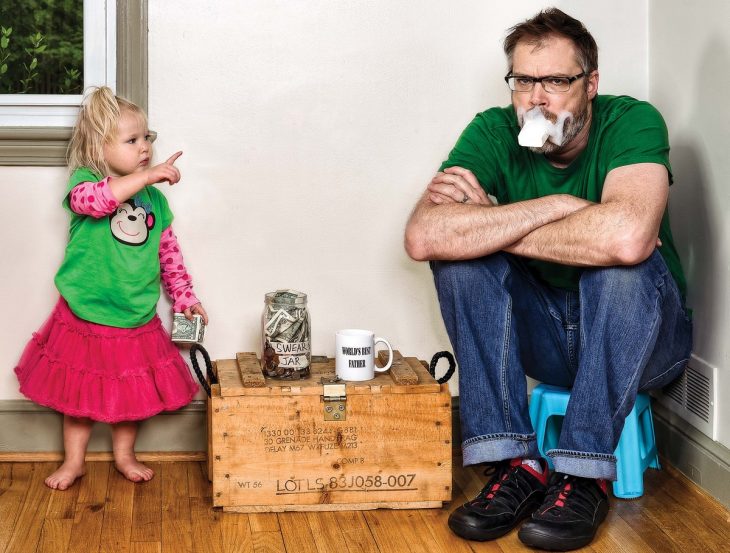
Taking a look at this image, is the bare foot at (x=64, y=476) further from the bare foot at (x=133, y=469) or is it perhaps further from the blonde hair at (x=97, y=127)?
the blonde hair at (x=97, y=127)

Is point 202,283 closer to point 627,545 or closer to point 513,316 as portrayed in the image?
point 513,316

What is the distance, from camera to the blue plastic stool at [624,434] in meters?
2.03

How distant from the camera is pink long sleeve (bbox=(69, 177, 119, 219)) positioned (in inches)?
80.4

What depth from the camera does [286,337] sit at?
6.69 feet

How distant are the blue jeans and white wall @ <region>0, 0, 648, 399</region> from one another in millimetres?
456

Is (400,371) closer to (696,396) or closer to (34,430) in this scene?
(696,396)

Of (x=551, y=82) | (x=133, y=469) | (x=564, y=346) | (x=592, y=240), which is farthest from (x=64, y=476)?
(x=551, y=82)

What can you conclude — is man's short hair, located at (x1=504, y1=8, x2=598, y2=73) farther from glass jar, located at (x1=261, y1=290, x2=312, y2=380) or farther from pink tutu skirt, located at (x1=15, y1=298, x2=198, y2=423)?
pink tutu skirt, located at (x1=15, y1=298, x2=198, y2=423)

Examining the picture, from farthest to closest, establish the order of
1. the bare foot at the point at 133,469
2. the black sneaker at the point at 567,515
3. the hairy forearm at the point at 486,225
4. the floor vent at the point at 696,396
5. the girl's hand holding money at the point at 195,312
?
the girl's hand holding money at the point at 195,312 < the bare foot at the point at 133,469 < the floor vent at the point at 696,396 < the hairy forearm at the point at 486,225 < the black sneaker at the point at 567,515

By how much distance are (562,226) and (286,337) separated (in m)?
0.63

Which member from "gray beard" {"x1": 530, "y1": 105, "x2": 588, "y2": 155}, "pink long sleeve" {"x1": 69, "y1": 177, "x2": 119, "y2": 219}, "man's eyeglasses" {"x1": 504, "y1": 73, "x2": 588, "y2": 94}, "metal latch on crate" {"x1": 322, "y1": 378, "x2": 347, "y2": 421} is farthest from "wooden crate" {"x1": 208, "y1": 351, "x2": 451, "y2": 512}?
"man's eyeglasses" {"x1": 504, "y1": 73, "x2": 588, "y2": 94}

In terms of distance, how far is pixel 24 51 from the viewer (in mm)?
2357

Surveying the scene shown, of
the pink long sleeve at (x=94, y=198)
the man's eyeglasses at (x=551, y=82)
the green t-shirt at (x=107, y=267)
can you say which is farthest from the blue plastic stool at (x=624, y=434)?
the pink long sleeve at (x=94, y=198)

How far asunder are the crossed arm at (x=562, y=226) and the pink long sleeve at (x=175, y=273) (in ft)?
2.00
